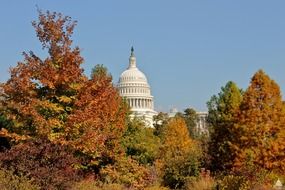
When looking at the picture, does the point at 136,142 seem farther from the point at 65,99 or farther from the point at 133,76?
the point at 133,76

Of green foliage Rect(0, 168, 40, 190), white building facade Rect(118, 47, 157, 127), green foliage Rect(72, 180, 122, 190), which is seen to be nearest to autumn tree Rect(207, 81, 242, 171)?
green foliage Rect(72, 180, 122, 190)

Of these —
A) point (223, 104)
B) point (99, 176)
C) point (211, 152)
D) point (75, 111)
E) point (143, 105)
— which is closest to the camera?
point (75, 111)

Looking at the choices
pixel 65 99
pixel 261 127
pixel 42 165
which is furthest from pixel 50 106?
pixel 261 127

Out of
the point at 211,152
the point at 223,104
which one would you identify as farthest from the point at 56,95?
the point at 223,104

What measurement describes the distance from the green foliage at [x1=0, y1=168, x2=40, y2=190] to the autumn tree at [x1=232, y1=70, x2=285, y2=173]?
48.4 feet

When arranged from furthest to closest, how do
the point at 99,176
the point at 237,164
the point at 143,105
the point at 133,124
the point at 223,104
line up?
1. the point at 143,105
2. the point at 223,104
3. the point at 133,124
4. the point at 237,164
5. the point at 99,176

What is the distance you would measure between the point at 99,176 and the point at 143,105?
360ft

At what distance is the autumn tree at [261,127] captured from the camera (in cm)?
2875

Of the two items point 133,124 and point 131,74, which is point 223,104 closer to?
point 133,124

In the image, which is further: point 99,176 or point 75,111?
point 99,176

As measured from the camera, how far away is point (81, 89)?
20859mm

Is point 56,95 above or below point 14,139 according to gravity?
above

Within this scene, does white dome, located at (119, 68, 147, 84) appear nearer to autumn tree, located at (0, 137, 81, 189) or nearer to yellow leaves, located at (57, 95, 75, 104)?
yellow leaves, located at (57, 95, 75, 104)

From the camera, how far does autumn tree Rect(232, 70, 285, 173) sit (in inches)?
1132
